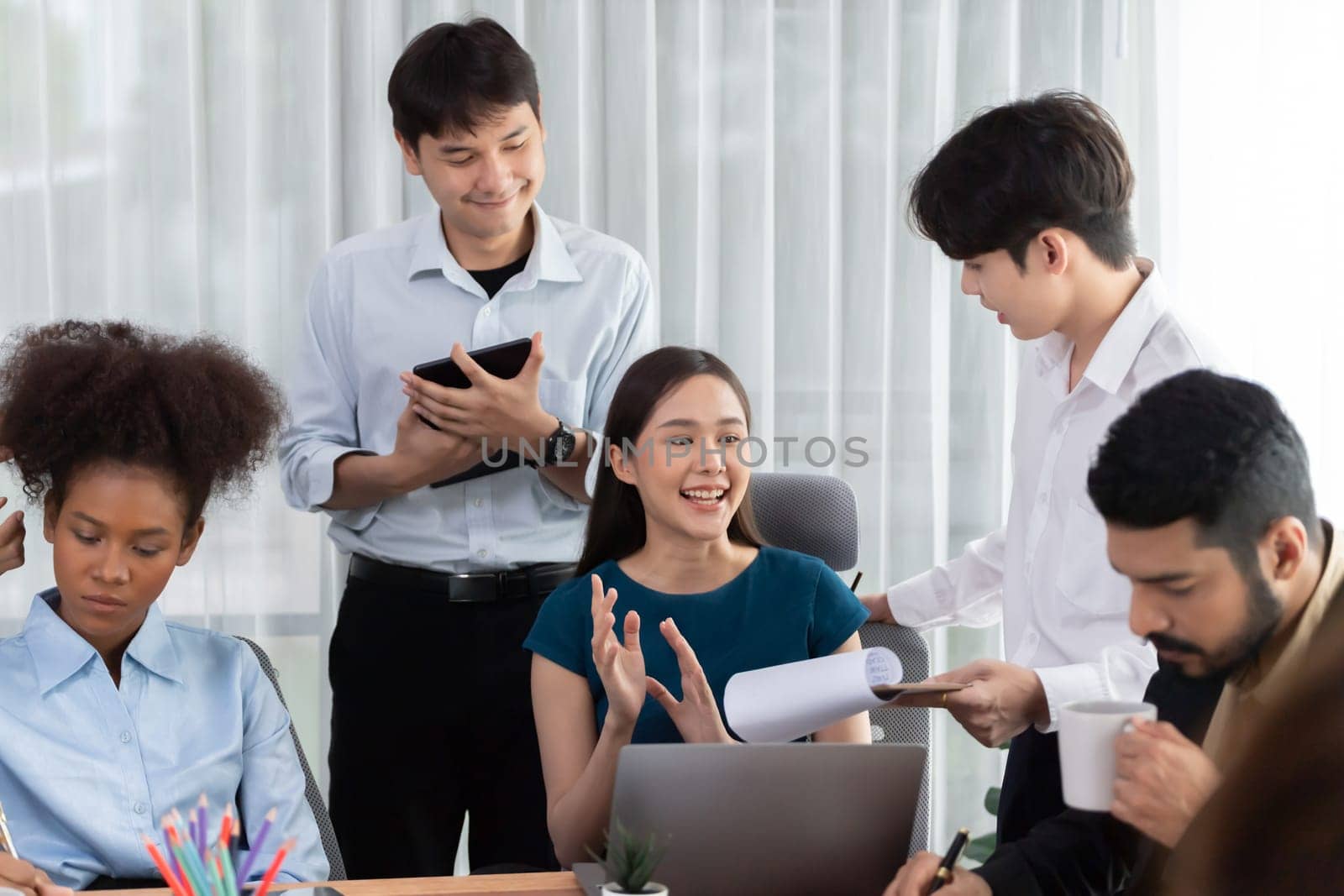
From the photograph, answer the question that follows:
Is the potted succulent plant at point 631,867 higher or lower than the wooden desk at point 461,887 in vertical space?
higher

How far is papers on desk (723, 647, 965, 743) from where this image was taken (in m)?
1.41

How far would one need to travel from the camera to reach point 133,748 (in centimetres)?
160

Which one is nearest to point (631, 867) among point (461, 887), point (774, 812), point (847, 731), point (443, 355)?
point (774, 812)

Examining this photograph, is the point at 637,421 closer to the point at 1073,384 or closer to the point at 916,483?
the point at 1073,384

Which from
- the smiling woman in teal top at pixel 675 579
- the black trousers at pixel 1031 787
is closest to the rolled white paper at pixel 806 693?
the smiling woman in teal top at pixel 675 579

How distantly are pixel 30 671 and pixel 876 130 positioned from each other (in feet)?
7.54

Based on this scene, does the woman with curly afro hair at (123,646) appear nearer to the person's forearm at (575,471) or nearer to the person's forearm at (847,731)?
the person's forearm at (575,471)

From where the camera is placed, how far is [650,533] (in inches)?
75.2

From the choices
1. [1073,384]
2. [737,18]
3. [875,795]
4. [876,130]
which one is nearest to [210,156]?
[737,18]

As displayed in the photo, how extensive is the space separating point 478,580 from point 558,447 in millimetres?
267

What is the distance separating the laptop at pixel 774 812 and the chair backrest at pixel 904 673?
82 centimetres

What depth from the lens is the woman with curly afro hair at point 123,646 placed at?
156cm

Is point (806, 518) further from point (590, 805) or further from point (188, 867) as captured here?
point (188, 867)

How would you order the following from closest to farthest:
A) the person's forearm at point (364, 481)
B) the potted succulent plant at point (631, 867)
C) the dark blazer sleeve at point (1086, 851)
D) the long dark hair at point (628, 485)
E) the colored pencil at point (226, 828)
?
the colored pencil at point (226, 828)
the potted succulent plant at point (631, 867)
the dark blazer sleeve at point (1086, 851)
the long dark hair at point (628, 485)
the person's forearm at point (364, 481)
